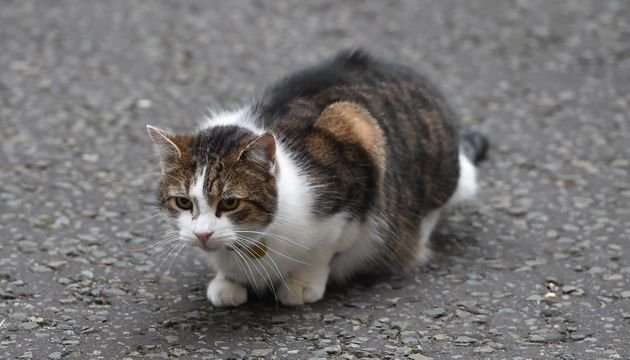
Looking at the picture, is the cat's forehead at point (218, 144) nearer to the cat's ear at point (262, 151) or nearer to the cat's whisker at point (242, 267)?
the cat's ear at point (262, 151)

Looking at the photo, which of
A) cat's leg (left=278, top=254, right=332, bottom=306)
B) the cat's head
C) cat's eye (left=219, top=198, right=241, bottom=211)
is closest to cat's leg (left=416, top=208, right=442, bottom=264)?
cat's leg (left=278, top=254, right=332, bottom=306)

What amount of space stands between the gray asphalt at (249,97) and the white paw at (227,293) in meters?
0.04

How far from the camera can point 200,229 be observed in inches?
142

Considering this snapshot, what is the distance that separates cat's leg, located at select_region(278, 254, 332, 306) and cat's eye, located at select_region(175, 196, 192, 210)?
61 centimetres

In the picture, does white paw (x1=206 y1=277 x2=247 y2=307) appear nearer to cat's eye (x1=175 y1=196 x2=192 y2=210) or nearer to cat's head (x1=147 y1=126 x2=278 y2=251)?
cat's head (x1=147 y1=126 x2=278 y2=251)

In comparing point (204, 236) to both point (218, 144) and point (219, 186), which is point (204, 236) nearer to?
point (219, 186)

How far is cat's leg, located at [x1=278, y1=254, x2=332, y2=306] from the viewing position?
4074 millimetres

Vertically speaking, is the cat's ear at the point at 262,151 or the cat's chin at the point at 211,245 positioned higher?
the cat's ear at the point at 262,151

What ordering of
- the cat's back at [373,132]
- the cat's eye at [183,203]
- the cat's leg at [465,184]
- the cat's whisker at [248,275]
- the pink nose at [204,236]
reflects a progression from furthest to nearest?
the cat's leg at [465,184]
the cat's back at [373,132]
the cat's whisker at [248,275]
the cat's eye at [183,203]
the pink nose at [204,236]

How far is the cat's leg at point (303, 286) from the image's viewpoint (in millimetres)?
4074

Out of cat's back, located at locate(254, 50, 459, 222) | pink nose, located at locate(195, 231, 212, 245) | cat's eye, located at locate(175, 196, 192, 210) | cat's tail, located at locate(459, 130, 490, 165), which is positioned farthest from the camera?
cat's tail, located at locate(459, 130, 490, 165)

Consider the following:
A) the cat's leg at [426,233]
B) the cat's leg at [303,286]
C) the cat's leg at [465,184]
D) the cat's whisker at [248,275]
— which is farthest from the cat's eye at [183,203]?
the cat's leg at [465,184]

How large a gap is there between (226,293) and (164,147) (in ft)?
2.21

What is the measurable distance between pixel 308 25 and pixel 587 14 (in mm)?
2275
